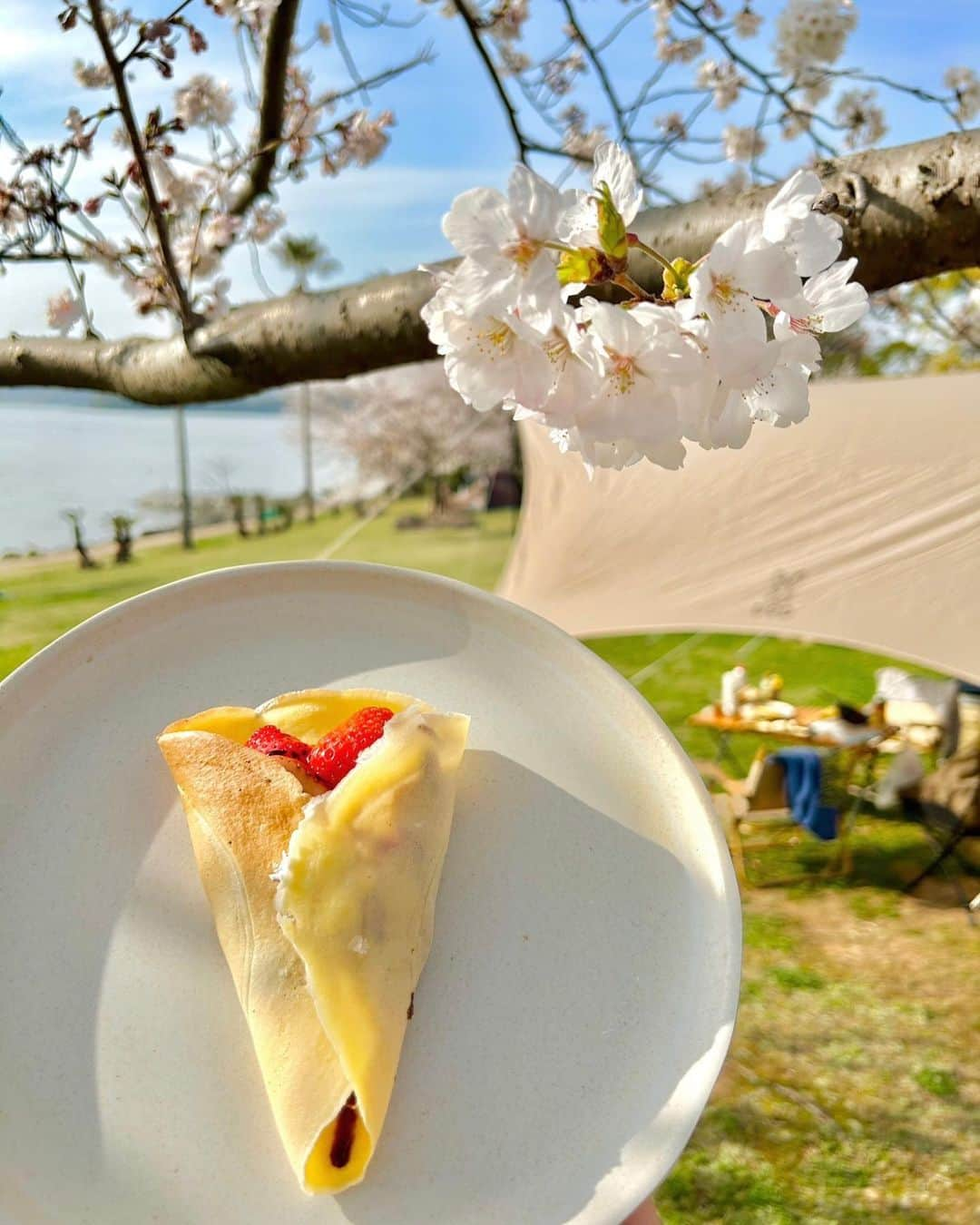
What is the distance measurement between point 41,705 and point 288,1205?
0.40 m

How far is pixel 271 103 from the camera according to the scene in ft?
6.66

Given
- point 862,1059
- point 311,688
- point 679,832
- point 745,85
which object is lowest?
point 862,1059

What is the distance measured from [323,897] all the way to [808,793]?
3.59m

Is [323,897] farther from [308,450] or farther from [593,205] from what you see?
[308,450]

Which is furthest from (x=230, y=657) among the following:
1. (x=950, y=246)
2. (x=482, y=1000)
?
(x=950, y=246)

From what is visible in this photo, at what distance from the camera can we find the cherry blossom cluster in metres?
0.53

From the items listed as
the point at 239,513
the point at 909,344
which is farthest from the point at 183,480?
the point at 909,344

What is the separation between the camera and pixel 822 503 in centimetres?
409

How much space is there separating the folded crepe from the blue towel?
3461mm

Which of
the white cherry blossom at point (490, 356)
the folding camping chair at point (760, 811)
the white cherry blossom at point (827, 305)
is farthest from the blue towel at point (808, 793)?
the white cherry blossom at point (490, 356)

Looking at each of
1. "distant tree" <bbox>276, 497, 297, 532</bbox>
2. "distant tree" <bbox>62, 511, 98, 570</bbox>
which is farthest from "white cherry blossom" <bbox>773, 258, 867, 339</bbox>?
"distant tree" <bbox>276, 497, 297, 532</bbox>

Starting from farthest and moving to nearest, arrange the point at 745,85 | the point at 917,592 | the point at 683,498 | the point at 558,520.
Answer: the point at 558,520
the point at 683,498
the point at 917,592
the point at 745,85

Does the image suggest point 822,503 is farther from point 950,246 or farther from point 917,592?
point 950,246

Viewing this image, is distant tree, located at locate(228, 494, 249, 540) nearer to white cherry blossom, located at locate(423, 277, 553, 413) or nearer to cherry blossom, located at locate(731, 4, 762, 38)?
cherry blossom, located at locate(731, 4, 762, 38)
